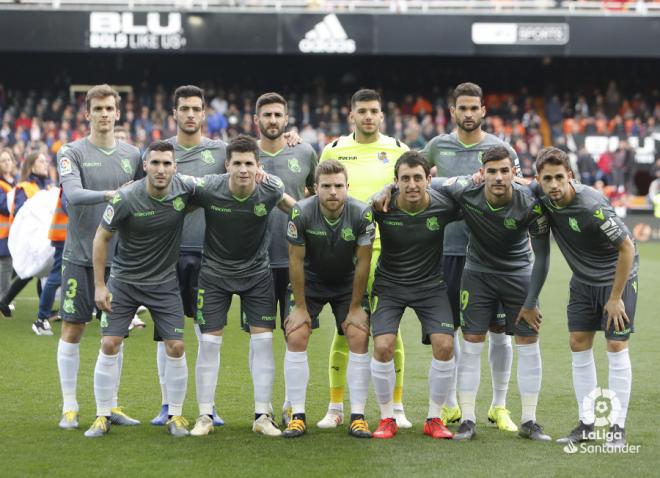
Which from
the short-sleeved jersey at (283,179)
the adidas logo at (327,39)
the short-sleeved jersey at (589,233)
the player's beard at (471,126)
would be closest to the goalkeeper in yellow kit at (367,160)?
the short-sleeved jersey at (283,179)

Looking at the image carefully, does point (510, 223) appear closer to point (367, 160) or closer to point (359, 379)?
point (367, 160)

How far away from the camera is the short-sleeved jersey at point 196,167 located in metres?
7.45

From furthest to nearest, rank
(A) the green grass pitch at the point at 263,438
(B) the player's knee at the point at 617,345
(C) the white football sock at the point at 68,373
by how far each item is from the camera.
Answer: (C) the white football sock at the point at 68,373, (B) the player's knee at the point at 617,345, (A) the green grass pitch at the point at 263,438

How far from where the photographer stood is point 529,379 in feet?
23.0

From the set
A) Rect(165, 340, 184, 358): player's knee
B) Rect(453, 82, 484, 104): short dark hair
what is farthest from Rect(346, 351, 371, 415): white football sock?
Rect(453, 82, 484, 104): short dark hair

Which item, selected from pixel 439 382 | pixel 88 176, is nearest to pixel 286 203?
pixel 88 176

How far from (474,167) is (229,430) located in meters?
2.45

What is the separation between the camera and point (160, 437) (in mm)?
6820

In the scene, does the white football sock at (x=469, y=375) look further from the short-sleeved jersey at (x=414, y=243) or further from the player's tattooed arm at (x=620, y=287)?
the player's tattooed arm at (x=620, y=287)

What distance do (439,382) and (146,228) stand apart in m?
2.10

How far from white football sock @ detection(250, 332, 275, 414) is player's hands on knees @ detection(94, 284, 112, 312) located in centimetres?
98

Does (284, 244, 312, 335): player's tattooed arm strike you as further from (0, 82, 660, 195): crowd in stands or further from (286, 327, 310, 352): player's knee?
(0, 82, 660, 195): crowd in stands

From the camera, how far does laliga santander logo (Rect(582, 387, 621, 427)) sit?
673 cm

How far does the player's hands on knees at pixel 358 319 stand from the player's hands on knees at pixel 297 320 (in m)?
0.26
